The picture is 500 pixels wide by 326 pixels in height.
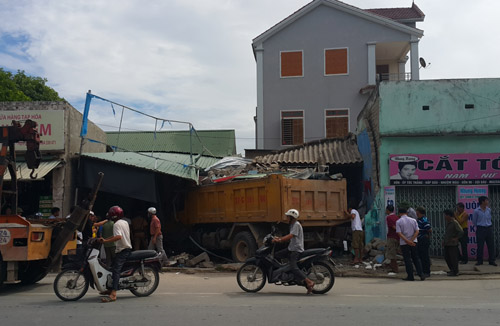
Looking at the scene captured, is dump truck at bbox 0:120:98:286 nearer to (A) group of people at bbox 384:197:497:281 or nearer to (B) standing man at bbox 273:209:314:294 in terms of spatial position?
(B) standing man at bbox 273:209:314:294

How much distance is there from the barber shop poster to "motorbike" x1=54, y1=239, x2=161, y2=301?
8909 mm

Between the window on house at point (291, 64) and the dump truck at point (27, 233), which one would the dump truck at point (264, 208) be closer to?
the dump truck at point (27, 233)

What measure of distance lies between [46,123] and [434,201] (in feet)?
36.5

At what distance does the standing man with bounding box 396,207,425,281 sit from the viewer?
10570 millimetres

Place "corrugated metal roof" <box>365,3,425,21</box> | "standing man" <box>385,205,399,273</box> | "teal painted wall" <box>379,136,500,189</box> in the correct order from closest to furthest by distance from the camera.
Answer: "standing man" <box>385,205,399,273</box>
"teal painted wall" <box>379,136,500,189</box>
"corrugated metal roof" <box>365,3,425,21</box>

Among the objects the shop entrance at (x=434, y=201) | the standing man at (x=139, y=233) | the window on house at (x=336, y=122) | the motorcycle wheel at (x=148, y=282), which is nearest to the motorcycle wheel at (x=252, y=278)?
the motorcycle wheel at (x=148, y=282)

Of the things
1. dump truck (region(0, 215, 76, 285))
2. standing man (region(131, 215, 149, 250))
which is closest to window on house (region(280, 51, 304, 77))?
standing man (region(131, 215, 149, 250))

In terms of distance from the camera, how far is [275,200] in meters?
12.4

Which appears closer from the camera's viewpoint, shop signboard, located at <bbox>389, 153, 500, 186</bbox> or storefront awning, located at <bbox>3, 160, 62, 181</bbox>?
shop signboard, located at <bbox>389, 153, 500, 186</bbox>

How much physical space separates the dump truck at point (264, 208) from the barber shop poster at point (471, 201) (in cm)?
310

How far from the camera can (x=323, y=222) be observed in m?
13.3

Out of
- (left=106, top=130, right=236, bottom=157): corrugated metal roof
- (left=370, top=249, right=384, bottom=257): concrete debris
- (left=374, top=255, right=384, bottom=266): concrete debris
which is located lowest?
(left=374, top=255, right=384, bottom=266): concrete debris

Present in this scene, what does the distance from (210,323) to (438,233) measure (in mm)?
9291

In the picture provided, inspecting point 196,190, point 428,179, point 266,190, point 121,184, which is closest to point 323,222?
point 266,190
